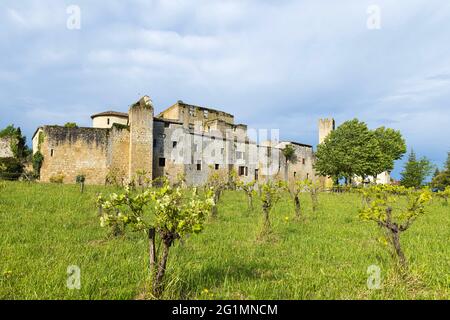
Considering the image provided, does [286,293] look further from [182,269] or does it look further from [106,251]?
[106,251]

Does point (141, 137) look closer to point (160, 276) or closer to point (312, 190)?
point (312, 190)

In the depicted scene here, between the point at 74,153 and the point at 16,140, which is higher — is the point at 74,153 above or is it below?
below

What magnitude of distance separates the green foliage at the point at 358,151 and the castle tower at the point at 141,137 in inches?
913

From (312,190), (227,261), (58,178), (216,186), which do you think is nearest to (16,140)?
(58,178)

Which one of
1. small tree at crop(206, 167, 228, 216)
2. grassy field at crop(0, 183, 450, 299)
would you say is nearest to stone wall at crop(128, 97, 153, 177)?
small tree at crop(206, 167, 228, 216)

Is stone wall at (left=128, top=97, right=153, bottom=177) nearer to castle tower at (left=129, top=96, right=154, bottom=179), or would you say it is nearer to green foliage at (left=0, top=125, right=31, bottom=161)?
castle tower at (left=129, top=96, right=154, bottom=179)

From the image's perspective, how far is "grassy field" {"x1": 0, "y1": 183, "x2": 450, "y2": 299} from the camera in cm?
453

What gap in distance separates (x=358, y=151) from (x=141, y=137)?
26453 millimetres

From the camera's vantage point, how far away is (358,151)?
38.6m

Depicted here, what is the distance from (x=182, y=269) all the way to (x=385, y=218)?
4034mm

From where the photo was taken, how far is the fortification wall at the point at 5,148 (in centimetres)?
3650

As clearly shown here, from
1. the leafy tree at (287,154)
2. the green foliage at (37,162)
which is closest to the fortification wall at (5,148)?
the green foliage at (37,162)

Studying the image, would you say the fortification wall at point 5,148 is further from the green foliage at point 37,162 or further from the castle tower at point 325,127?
the castle tower at point 325,127

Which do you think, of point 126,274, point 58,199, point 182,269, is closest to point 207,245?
point 182,269
